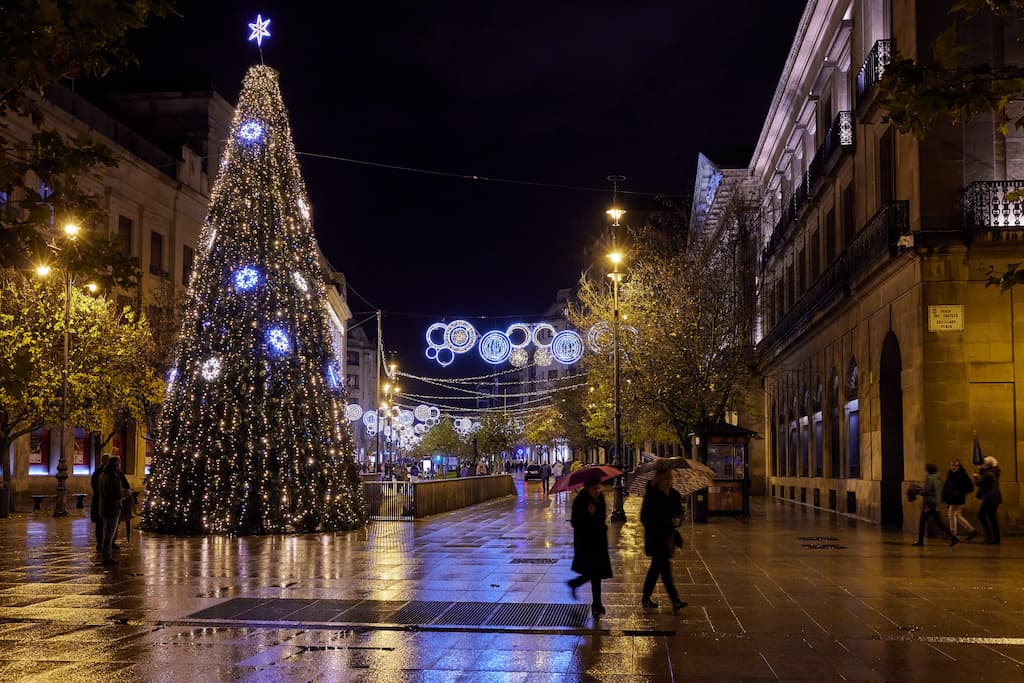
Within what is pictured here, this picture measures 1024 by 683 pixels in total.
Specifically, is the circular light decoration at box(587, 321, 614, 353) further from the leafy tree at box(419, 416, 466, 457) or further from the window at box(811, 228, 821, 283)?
the leafy tree at box(419, 416, 466, 457)

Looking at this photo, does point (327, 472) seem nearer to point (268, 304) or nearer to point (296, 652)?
point (268, 304)

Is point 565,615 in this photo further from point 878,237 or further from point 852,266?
point 852,266

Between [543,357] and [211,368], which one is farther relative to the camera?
[543,357]

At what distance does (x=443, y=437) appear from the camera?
9425 cm

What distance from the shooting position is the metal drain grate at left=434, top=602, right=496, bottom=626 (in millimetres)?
11742

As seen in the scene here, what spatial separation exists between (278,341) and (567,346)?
18487 millimetres

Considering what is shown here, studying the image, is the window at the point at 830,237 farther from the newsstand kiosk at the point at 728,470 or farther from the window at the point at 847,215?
the newsstand kiosk at the point at 728,470

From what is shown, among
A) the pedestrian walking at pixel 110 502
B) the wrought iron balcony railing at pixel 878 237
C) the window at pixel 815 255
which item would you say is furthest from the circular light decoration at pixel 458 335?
the pedestrian walking at pixel 110 502

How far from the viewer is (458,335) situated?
39.5 metres

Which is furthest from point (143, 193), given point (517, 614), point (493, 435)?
point (517, 614)

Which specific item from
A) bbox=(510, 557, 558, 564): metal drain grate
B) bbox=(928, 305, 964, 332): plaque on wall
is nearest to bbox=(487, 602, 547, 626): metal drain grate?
bbox=(510, 557, 558, 564): metal drain grate

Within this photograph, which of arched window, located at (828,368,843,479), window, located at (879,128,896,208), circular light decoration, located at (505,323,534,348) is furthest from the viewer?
circular light decoration, located at (505,323,534,348)

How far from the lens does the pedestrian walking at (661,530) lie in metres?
12.4

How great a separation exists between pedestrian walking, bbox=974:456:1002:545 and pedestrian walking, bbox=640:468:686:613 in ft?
34.5
